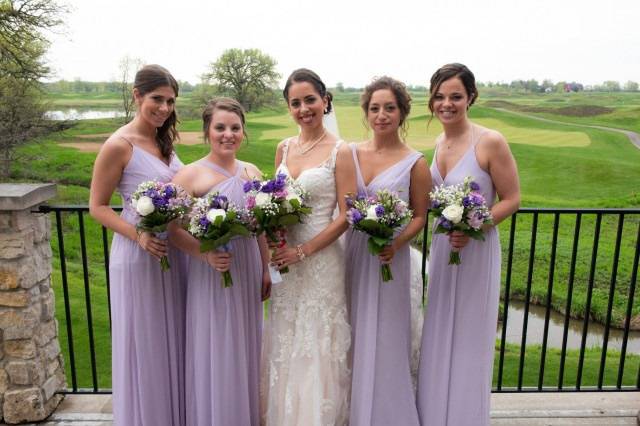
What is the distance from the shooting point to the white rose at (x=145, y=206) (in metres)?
2.66

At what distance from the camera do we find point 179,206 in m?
2.75

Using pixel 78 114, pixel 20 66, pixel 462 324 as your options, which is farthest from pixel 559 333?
pixel 78 114

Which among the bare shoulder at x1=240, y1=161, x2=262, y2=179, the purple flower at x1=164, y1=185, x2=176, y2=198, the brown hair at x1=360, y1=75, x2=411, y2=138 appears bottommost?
the purple flower at x1=164, y1=185, x2=176, y2=198

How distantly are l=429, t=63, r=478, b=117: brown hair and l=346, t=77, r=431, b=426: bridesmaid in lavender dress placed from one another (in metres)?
0.19

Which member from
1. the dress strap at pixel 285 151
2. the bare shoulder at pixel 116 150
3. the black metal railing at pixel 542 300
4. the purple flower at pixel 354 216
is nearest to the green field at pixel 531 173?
the black metal railing at pixel 542 300

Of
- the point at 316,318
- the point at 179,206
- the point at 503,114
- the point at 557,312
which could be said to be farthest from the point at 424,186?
the point at 503,114

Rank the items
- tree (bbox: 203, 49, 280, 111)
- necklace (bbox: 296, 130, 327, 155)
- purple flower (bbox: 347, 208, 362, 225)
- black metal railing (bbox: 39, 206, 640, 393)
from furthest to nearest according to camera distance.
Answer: tree (bbox: 203, 49, 280, 111)
black metal railing (bbox: 39, 206, 640, 393)
necklace (bbox: 296, 130, 327, 155)
purple flower (bbox: 347, 208, 362, 225)

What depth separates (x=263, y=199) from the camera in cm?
271

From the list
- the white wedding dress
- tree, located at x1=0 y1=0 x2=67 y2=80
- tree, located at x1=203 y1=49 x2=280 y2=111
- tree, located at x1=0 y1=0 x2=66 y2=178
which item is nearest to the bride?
the white wedding dress

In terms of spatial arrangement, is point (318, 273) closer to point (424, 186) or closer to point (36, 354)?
point (424, 186)

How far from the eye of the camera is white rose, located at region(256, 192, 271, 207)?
2711 millimetres

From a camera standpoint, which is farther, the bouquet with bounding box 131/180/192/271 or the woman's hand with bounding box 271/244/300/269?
the woman's hand with bounding box 271/244/300/269

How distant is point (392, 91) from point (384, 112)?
13cm

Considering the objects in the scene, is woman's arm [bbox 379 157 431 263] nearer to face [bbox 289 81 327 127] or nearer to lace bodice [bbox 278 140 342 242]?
lace bodice [bbox 278 140 342 242]
